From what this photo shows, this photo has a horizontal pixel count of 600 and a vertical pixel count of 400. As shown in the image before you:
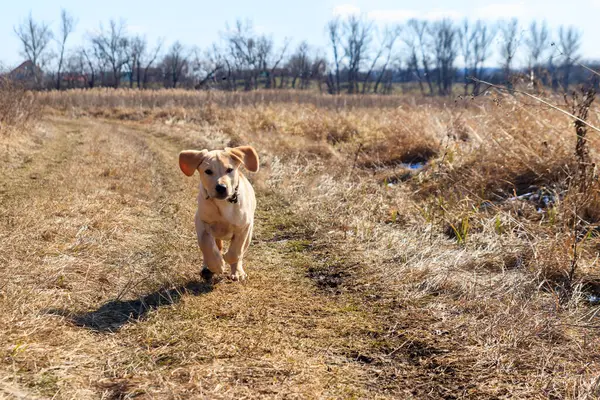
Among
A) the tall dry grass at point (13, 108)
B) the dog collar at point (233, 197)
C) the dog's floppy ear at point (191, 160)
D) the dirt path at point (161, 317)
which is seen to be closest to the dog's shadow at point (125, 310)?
the dirt path at point (161, 317)

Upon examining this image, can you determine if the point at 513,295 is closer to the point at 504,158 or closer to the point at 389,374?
the point at 389,374

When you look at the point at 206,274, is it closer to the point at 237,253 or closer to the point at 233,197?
the point at 237,253

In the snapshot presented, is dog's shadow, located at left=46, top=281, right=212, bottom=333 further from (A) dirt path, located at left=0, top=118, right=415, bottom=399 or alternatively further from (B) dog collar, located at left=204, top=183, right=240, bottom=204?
(B) dog collar, located at left=204, top=183, right=240, bottom=204

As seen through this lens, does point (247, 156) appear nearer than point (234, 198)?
No

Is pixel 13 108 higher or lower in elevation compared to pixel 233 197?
higher

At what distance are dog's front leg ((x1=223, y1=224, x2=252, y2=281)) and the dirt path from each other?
Result: 0.13 metres

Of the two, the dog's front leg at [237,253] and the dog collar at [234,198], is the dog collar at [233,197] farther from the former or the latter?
the dog's front leg at [237,253]

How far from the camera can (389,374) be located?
10.3ft

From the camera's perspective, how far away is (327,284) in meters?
4.76

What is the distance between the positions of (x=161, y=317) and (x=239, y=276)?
3.55 ft

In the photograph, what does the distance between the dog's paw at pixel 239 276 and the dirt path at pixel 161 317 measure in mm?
73

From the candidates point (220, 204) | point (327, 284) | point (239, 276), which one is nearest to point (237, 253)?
point (239, 276)

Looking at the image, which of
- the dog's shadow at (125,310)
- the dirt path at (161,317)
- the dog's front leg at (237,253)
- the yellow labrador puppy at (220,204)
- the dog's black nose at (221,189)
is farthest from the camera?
the dog's front leg at (237,253)

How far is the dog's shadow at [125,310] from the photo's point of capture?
3.68 meters
